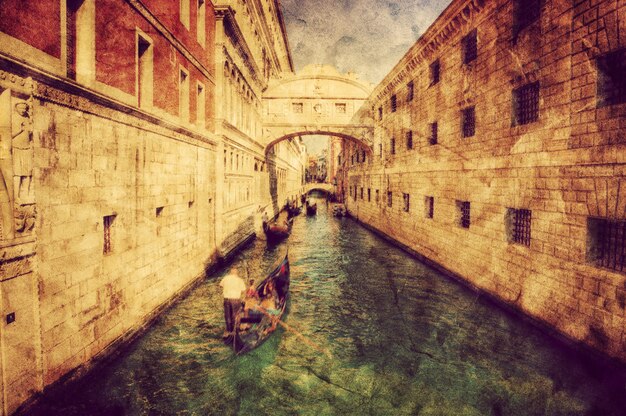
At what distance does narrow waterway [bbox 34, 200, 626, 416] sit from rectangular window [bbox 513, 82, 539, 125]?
529 cm

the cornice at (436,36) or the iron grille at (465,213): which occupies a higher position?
the cornice at (436,36)

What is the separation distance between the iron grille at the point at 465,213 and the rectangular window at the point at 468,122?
7.95 feet

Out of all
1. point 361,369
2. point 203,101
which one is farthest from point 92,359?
point 203,101

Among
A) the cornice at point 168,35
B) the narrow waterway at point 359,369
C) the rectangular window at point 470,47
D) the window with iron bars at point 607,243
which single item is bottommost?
the narrow waterway at point 359,369

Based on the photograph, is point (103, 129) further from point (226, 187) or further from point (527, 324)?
point (527, 324)

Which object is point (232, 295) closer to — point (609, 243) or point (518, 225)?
point (518, 225)

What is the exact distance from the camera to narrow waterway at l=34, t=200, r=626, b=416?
552cm

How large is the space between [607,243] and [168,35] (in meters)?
11.9

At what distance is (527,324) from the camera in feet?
26.7

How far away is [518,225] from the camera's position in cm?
877

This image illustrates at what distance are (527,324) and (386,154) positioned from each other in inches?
541

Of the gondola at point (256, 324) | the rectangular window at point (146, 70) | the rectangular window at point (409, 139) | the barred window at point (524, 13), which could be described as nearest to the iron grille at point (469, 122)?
the barred window at point (524, 13)

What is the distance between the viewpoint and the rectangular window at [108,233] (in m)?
6.64

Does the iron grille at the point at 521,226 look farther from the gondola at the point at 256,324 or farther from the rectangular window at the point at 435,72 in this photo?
the rectangular window at the point at 435,72
